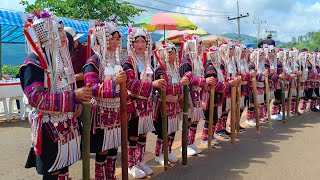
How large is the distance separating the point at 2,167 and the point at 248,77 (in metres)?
4.77

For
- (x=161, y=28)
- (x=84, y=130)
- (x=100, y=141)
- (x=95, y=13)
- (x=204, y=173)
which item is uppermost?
(x=95, y=13)

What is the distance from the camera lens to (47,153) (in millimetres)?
2855

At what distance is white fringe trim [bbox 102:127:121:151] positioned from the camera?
3.63 metres

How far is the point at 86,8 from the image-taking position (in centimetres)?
2148

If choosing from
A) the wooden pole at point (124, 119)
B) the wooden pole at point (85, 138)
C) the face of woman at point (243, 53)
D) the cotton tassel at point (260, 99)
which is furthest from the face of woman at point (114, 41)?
the cotton tassel at point (260, 99)

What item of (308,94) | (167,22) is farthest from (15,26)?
(308,94)

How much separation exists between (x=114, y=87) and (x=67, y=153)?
0.84 m

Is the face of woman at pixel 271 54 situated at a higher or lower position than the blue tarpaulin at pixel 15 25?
lower

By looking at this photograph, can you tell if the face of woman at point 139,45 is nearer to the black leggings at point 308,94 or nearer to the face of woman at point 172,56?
the face of woman at point 172,56

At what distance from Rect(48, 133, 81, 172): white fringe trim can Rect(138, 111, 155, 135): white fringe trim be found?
50.7 inches

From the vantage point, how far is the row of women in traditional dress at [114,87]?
2.82m

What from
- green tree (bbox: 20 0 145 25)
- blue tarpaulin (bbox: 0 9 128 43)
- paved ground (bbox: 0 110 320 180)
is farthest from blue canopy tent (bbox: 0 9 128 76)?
green tree (bbox: 20 0 145 25)

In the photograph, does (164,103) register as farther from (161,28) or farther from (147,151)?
(161,28)

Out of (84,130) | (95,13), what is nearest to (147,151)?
(84,130)
